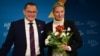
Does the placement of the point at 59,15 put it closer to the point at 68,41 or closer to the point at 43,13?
the point at 68,41

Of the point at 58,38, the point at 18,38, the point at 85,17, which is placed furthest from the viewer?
the point at 85,17

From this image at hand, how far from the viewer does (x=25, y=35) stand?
3.32 m

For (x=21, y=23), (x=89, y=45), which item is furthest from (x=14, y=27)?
(x=89, y=45)

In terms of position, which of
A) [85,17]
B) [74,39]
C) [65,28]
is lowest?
[74,39]

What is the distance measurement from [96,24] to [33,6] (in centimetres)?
172

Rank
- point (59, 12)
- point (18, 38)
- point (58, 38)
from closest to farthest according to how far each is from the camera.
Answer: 1. point (58, 38)
2. point (59, 12)
3. point (18, 38)

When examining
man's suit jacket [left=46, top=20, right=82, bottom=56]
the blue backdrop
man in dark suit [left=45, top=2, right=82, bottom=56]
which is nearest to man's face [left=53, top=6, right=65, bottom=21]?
man in dark suit [left=45, top=2, right=82, bottom=56]

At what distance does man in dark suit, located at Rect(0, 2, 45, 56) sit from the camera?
326cm

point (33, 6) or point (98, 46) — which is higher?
point (33, 6)

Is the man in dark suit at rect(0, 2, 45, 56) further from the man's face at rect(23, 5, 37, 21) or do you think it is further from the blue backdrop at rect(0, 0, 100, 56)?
the blue backdrop at rect(0, 0, 100, 56)

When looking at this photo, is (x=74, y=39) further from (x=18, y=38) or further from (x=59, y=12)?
(x=18, y=38)

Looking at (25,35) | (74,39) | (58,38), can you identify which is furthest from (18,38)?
(74,39)

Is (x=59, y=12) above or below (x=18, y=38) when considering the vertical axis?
above

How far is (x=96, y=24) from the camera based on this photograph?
4.57 meters
